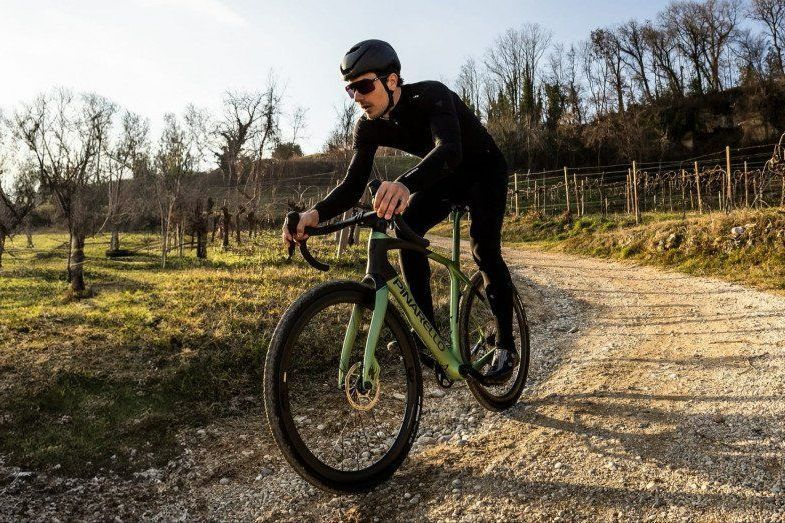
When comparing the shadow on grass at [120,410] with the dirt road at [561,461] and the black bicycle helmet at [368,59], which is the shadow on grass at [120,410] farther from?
→ the black bicycle helmet at [368,59]

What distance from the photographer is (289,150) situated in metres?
48.6

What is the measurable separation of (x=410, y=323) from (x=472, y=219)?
1007mm

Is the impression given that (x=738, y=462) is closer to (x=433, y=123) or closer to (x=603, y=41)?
(x=433, y=123)

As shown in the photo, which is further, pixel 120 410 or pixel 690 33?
pixel 690 33

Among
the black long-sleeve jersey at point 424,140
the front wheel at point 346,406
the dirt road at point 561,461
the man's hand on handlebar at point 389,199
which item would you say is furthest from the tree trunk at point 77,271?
the man's hand on handlebar at point 389,199

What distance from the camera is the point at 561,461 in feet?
9.35

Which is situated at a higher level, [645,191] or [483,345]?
[645,191]

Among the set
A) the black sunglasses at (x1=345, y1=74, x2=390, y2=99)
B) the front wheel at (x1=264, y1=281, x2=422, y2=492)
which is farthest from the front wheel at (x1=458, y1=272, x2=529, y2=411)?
the black sunglasses at (x1=345, y1=74, x2=390, y2=99)

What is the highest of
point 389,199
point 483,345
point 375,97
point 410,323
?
point 375,97

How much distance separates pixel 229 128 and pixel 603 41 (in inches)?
1838

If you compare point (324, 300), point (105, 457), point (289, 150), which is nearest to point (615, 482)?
point (324, 300)

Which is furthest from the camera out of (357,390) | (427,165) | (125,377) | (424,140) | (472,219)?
(125,377)

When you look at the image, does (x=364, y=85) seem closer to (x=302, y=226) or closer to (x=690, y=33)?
(x=302, y=226)

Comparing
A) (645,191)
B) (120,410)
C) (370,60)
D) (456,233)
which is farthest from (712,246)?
(645,191)
